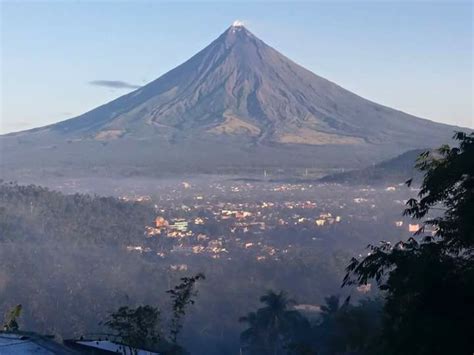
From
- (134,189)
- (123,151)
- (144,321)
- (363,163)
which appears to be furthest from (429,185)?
(123,151)

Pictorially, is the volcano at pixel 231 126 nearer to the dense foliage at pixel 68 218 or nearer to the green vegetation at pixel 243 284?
the dense foliage at pixel 68 218

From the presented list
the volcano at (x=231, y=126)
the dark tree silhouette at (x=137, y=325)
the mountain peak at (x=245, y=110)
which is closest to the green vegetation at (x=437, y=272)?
the dark tree silhouette at (x=137, y=325)

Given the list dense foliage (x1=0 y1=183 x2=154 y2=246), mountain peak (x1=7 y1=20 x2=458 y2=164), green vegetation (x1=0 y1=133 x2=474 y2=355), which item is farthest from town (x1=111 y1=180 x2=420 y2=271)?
mountain peak (x1=7 y1=20 x2=458 y2=164)

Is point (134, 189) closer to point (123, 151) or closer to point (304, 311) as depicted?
point (123, 151)

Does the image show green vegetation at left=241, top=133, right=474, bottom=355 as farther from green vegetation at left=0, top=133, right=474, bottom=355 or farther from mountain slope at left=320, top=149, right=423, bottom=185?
mountain slope at left=320, top=149, right=423, bottom=185

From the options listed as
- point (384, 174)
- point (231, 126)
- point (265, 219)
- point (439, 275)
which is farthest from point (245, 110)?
point (439, 275)

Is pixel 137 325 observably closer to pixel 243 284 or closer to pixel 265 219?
pixel 243 284
